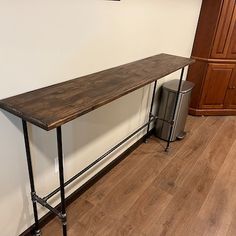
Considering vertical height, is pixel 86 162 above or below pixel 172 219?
above

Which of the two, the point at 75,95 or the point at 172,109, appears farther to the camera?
the point at 172,109

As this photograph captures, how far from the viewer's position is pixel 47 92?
47.9 inches

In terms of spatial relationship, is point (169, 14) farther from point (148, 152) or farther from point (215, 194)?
point (215, 194)

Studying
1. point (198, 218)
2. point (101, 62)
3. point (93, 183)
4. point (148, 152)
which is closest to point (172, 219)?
point (198, 218)

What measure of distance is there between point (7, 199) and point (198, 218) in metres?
1.34

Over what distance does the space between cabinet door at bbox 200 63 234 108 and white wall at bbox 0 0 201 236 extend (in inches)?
46.7

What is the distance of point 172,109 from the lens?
2.52 m

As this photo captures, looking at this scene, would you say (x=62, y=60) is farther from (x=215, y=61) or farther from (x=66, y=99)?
(x=215, y=61)

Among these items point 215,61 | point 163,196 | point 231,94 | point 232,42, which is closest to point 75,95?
point 163,196

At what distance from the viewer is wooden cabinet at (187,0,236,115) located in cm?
277

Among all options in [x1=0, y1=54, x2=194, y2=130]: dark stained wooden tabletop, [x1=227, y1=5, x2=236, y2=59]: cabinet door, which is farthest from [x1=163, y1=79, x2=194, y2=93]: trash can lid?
[x1=227, y1=5, x2=236, y2=59]: cabinet door

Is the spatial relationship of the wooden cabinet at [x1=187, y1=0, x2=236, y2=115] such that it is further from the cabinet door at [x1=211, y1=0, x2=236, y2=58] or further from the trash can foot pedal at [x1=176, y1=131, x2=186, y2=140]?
the trash can foot pedal at [x1=176, y1=131, x2=186, y2=140]

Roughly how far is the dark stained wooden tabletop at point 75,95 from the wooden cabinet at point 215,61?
4.81 ft

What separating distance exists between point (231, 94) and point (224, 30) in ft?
2.92
